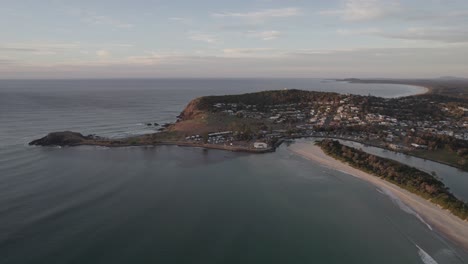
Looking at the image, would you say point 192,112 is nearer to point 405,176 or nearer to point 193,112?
point 193,112

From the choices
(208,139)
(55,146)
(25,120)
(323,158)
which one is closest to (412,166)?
(323,158)

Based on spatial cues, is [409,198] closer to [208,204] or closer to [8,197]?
[208,204]

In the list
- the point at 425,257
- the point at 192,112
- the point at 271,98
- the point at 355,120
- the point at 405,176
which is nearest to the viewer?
the point at 425,257

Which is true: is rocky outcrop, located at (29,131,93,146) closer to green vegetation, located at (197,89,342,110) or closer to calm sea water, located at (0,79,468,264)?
calm sea water, located at (0,79,468,264)

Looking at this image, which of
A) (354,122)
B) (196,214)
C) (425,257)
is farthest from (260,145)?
(425,257)

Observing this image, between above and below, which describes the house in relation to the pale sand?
above

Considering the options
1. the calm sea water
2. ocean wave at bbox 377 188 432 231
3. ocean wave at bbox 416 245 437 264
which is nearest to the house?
the calm sea water
